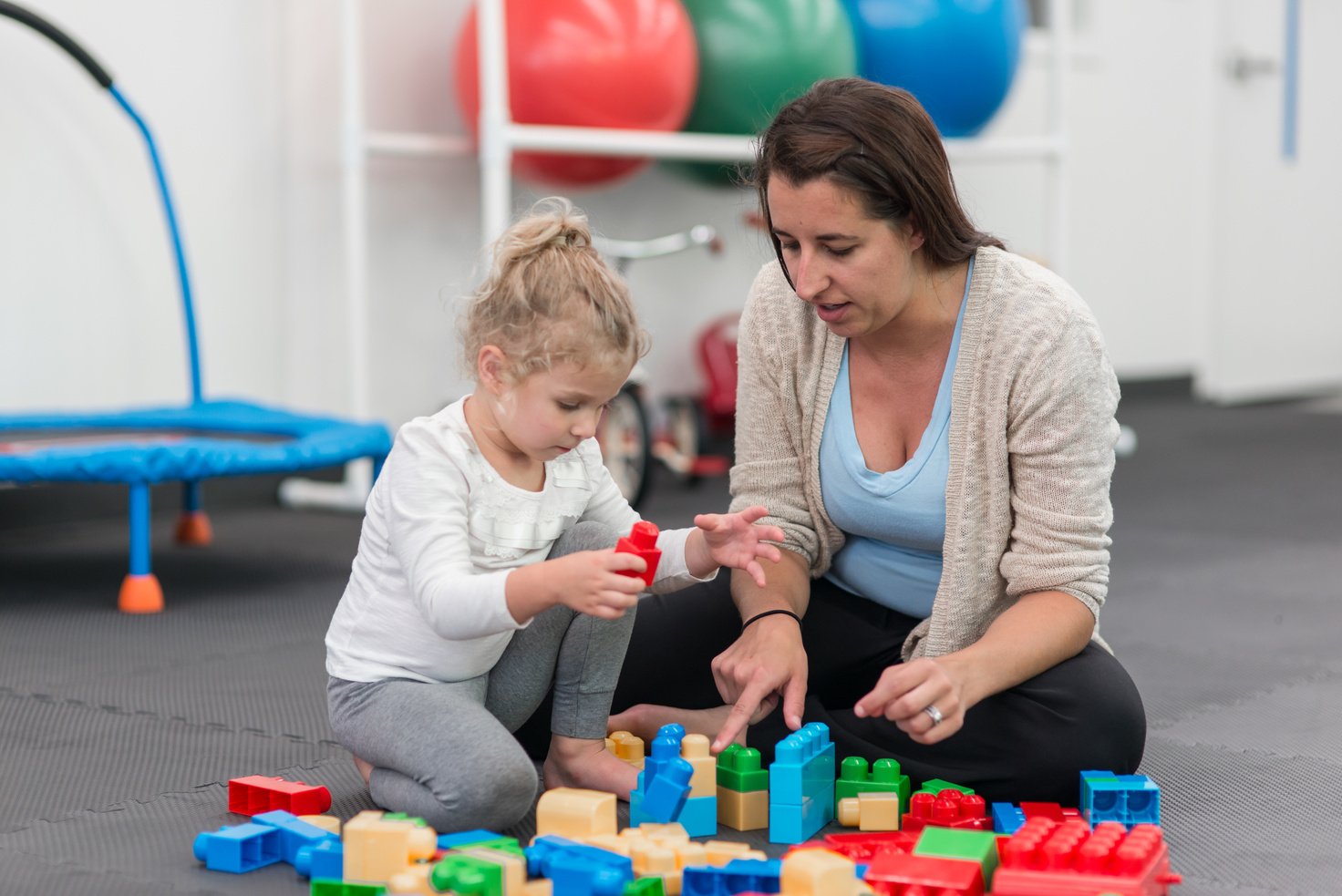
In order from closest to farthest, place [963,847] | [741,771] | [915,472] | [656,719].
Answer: [963,847]
[741,771]
[915,472]
[656,719]

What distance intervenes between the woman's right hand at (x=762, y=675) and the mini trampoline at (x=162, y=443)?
1.36 meters

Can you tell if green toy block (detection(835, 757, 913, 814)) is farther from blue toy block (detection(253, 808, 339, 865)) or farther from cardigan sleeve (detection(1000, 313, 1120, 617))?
blue toy block (detection(253, 808, 339, 865))

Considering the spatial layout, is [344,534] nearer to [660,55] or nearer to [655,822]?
[660,55]

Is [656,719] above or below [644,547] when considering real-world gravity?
below

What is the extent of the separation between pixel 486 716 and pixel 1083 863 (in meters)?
0.55

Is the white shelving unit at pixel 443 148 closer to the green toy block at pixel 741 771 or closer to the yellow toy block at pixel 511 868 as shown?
the green toy block at pixel 741 771

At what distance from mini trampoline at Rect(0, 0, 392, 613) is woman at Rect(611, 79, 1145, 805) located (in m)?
1.21

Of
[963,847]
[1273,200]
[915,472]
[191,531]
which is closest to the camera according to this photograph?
[963,847]

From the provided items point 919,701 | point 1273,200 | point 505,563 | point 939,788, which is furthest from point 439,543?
point 1273,200

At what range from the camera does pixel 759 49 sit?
3.62 m

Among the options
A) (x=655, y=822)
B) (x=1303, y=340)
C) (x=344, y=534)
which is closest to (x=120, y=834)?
(x=655, y=822)

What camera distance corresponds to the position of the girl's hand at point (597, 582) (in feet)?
4.16

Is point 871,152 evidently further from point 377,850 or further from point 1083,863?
point 377,850

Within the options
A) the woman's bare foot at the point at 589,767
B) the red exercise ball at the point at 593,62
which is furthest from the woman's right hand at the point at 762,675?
the red exercise ball at the point at 593,62
